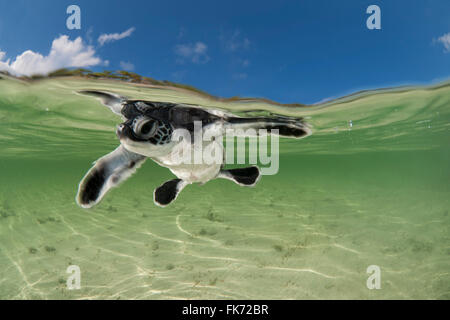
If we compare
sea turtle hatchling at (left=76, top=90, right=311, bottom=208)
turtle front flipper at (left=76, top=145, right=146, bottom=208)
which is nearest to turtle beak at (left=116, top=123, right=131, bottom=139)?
sea turtle hatchling at (left=76, top=90, right=311, bottom=208)

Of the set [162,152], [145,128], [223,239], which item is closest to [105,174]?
[162,152]

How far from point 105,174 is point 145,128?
1.42 metres

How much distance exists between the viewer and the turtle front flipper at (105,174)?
4047 millimetres

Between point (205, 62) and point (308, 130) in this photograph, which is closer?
point (308, 130)

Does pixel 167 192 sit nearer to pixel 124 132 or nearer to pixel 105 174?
pixel 105 174

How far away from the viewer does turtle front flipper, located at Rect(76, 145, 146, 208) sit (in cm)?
405

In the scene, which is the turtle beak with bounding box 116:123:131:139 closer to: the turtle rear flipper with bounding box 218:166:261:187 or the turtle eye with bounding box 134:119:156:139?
the turtle eye with bounding box 134:119:156:139

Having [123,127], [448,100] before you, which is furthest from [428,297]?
[448,100]

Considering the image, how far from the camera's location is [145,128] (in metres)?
3.46

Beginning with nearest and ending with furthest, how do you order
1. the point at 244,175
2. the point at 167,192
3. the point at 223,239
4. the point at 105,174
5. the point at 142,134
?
the point at 142,134 < the point at 105,174 < the point at 167,192 < the point at 244,175 < the point at 223,239

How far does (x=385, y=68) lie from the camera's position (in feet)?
20.8

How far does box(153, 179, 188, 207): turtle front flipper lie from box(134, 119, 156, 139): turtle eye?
183 cm

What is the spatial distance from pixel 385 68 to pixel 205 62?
4535 millimetres

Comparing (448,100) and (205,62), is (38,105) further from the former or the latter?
(448,100)
